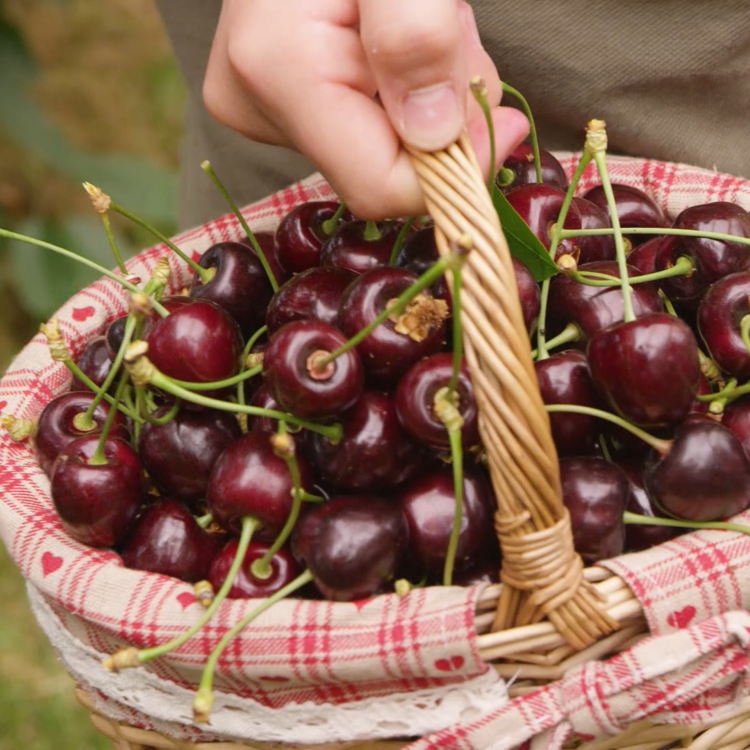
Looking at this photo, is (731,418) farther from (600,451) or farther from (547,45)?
(547,45)

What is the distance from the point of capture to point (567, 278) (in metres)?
0.83

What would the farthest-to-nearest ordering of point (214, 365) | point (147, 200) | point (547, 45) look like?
point (147, 200), point (547, 45), point (214, 365)

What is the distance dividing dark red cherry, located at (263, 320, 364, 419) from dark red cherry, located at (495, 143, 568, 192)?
0.36 meters

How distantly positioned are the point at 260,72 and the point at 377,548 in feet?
1.23

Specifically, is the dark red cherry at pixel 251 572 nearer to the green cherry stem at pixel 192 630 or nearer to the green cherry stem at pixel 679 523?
the green cherry stem at pixel 192 630

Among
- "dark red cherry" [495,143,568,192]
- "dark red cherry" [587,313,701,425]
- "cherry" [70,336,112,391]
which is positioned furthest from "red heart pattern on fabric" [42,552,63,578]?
"dark red cherry" [495,143,568,192]

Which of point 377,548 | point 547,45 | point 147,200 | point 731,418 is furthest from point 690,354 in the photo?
point 147,200

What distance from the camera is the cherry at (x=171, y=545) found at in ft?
2.41

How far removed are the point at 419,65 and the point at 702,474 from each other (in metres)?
0.36

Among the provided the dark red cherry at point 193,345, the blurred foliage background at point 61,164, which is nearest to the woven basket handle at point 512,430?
the dark red cherry at point 193,345

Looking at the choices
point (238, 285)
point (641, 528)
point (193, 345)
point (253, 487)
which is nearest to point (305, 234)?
point (238, 285)

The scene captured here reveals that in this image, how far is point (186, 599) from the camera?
26.2 inches

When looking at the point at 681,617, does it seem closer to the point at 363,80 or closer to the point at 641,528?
the point at 641,528

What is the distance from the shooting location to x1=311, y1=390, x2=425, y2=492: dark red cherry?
0.68m
